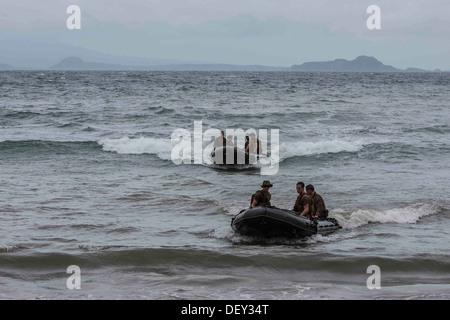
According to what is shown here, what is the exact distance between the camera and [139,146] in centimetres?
3005

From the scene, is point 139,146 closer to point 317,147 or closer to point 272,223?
point 317,147

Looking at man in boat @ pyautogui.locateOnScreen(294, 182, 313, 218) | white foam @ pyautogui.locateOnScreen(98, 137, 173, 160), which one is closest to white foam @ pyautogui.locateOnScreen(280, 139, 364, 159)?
white foam @ pyautogui.locateOnScreen(98, 137, 173, 160)

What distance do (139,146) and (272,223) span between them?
1770cm

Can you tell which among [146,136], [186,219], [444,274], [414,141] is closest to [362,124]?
[414,141]

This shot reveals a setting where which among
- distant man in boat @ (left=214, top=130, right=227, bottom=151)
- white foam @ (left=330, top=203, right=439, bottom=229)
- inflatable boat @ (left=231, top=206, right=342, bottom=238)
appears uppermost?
distant man in boat @ (left=214, top=130, right=227, bottom=151)

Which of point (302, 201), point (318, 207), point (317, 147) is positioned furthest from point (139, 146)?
point (302, 201)

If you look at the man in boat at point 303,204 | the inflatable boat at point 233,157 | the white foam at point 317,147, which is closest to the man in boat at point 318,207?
the man in boat at point 303,204

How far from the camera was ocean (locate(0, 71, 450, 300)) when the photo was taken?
10812mm

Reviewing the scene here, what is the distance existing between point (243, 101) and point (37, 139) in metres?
26.6

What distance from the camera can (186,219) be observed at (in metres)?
16.0

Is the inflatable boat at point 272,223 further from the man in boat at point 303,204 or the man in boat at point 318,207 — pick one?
the man in boat at point 318,207

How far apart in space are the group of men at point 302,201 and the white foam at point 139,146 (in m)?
Answer: 13.5

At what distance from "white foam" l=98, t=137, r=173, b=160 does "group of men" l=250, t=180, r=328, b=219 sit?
1349 centimetres

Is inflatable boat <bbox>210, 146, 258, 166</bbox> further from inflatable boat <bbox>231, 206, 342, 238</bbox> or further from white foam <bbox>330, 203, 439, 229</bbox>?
inflatable boat <bbox>231, 206, 342, 238</bbox>
